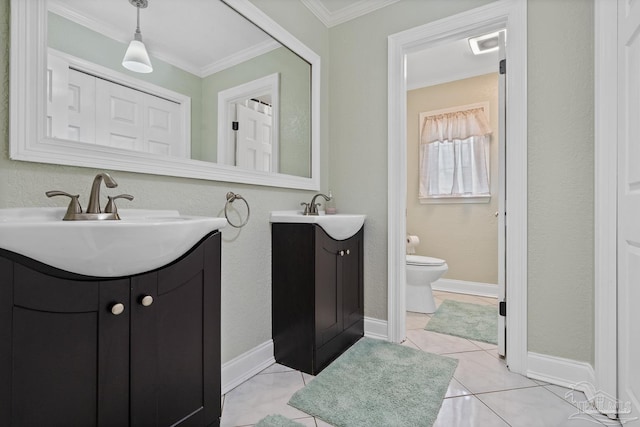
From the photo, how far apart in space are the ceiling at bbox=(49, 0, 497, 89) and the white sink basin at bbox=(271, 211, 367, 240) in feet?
2.61

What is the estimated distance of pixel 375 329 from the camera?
6.83ft

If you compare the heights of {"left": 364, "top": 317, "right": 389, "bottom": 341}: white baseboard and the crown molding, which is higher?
the crown molding

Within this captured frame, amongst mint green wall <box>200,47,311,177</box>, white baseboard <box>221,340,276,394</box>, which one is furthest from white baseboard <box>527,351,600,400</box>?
mint green wall <box>200,47,311,177</box>

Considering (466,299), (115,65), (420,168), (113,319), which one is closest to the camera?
(113,319)

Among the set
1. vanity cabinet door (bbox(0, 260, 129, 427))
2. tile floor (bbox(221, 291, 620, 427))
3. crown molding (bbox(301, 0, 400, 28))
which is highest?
crown molding (bbox(301, 0, 400, 28))

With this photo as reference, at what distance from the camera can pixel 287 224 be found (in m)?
1.67

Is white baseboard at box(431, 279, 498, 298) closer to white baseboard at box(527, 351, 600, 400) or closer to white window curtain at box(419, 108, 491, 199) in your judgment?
white window curtain at box(419, 108, 491, 199)

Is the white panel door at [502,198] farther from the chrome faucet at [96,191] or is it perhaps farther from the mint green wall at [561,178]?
the chrome faucet at [96,191]

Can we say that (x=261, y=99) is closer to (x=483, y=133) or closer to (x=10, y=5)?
(x=10, y=5)

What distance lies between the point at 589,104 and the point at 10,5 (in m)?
2.24

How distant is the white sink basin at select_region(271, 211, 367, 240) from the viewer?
1584 mm

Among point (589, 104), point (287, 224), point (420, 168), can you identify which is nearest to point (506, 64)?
point (589, 104)

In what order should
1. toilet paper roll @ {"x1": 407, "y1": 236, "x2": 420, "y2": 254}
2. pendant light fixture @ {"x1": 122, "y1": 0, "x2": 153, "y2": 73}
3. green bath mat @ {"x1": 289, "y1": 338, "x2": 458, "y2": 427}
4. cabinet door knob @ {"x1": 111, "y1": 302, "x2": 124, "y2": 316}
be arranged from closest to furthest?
cabinet door knob @ {"x1": 111, "y1": 302, "x2": 124, "y2": 316} → pendant light fixture @ {"x1": 122, "y1": 0, "x2": 153, "y2": 73} → green bath mat @ {"x1": 289, "y1": 338, "x2": 458, "y2": 427} → toilet paper roll @ {"x1": 407, "y1": 236, "x2": 420, "y2": 254}
